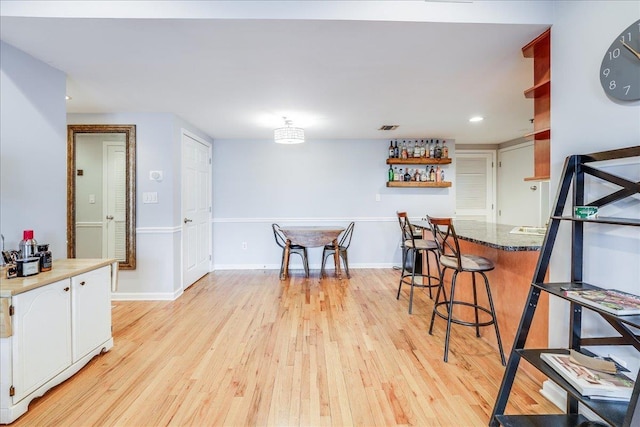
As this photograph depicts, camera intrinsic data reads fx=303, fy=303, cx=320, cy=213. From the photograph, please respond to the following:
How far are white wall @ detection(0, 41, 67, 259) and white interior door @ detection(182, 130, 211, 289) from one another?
4.77 ft

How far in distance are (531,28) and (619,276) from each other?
1356mm

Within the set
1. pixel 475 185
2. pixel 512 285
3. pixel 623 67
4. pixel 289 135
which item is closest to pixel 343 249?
pixel 289 135

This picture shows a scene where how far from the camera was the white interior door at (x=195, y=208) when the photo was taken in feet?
12.1

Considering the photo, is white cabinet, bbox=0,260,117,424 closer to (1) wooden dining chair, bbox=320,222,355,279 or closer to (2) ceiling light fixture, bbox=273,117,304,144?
(2) ceiling light fixture, bbox=273,117,304,144

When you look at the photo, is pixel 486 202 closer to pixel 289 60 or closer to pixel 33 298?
pixel 289 60

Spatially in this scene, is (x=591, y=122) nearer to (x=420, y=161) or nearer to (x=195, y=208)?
(x=420, y=161)

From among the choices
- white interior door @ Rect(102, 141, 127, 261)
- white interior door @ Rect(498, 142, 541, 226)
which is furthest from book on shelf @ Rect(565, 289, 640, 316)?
white interior door @ Rect(102, 141, 127, 261)

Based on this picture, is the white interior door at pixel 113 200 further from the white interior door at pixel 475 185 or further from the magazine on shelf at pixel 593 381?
the white interior door at pixel 475 185

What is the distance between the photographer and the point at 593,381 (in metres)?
1.12

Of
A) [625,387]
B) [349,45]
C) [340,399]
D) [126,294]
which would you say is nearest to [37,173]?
[126,294]

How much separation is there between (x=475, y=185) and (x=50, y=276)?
18.5 feet

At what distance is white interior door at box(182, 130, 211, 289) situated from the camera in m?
3.69

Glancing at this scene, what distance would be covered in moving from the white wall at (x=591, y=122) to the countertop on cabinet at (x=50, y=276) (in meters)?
2.66

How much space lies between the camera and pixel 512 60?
2070 mm
